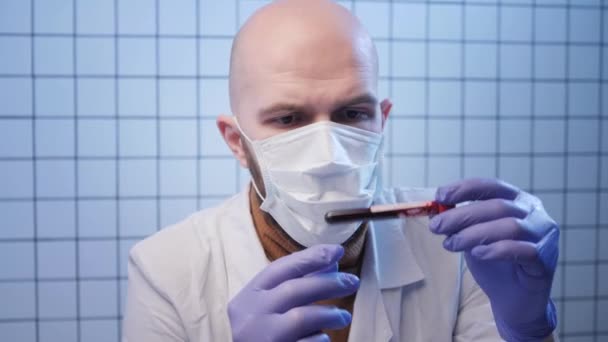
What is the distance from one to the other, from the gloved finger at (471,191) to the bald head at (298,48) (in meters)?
0.31

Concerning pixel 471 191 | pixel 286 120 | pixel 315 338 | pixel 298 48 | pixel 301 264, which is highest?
pixel 298 48

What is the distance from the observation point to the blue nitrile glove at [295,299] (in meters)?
0.96

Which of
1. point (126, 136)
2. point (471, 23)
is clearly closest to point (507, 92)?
point (471, 23)

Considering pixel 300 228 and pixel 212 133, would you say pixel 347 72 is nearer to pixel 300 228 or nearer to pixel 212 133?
pixel 300 228

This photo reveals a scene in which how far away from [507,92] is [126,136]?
59.1 inches

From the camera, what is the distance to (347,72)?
3.75ft

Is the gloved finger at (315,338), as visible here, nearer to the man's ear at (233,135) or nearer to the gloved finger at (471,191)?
the gloved finger at (471,191)

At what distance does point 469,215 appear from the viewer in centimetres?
99

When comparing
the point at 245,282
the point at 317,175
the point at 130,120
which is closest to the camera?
the point at 317,175

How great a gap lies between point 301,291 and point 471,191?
0.35 meters

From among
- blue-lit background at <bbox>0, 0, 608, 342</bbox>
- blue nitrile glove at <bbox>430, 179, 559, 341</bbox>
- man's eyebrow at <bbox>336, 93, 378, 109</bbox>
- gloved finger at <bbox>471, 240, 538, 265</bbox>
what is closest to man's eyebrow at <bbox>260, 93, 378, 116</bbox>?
man's eyebrow at <bbox>336, 93, 378, 109</bbox>

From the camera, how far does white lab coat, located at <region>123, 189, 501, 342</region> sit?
123cm

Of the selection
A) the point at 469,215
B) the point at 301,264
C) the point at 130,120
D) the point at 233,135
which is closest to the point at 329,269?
the point at 301,264

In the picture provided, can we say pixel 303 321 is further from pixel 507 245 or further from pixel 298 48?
pixel 298 48
